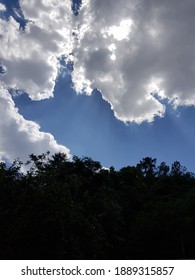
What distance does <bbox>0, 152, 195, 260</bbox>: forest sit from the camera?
18.6m

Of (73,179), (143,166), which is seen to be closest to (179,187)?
(143,166)

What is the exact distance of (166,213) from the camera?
134 ft

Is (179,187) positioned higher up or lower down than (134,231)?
higher up

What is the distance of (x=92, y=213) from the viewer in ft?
88.4

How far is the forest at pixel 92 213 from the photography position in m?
18.6

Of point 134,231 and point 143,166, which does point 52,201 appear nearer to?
point 134,231

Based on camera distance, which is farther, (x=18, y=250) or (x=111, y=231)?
(x=111, y=231)
